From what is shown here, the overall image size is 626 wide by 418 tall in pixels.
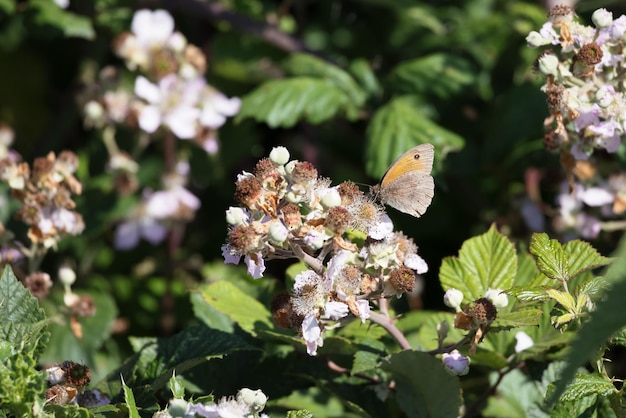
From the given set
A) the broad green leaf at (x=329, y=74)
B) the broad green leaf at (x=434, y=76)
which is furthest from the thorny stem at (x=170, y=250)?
the broad green leaf at (x=434, y=76)

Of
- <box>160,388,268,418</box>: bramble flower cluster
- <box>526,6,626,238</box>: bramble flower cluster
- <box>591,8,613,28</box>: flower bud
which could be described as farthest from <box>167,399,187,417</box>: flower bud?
<box>591,8,613,28</box>: flower bud

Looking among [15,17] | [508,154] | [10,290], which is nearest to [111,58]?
[15,17]

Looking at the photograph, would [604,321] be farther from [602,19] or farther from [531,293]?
[602,19]

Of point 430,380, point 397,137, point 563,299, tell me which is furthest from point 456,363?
point 397,137

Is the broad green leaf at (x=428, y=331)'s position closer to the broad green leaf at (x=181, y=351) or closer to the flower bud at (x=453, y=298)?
the flower bud at (x=453, y=298)

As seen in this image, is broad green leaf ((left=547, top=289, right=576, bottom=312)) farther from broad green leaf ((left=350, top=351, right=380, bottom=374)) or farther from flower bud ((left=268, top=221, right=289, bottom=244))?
flower bud ((left=268, top=221, right=289, bottom=244))

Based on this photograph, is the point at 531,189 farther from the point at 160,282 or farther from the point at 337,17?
the point at 160,282
